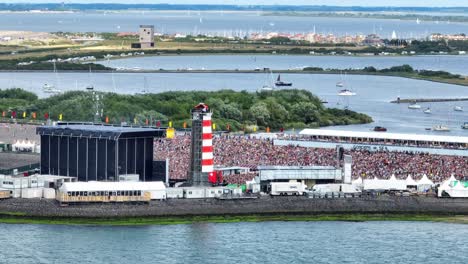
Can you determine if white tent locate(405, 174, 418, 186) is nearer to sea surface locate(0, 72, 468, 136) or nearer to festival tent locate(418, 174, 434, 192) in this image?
festival tent locate(418, 174, 434, 192)

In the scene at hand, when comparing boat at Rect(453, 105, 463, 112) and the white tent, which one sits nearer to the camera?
the white tent

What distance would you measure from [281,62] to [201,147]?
7170 cm

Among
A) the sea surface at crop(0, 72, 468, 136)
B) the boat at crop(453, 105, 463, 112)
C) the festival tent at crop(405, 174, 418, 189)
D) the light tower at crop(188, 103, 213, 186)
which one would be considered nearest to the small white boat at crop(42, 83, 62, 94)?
the sea surface at crop(0, 72, 468, 136)

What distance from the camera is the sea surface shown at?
67.4 metres

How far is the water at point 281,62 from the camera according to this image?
335ft

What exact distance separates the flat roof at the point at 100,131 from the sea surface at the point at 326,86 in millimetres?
22560

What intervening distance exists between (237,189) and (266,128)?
1995 cm

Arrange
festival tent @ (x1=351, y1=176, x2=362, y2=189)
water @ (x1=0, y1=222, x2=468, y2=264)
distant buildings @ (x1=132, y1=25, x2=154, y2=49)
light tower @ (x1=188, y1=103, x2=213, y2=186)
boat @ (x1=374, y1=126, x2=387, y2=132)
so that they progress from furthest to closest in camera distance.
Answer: distant buildings @ (x1=132, y1=25, x2=154, y2=49) < boat @ (x1=374, y1=126, x2=387, y2=132) < festival tent @ (x1=351, y1=176, x2=362, y2=189) < light tower @ (x1=188, y1=103, x2=213, y2=186) < water @ (x1=0, y1=222, x2=468, y2=264)

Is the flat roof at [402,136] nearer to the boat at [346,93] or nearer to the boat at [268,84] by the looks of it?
the boat at [268,84]

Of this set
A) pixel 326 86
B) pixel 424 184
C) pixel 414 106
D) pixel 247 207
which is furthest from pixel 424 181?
pixel 326 86

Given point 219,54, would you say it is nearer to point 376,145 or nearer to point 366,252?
point 376,145

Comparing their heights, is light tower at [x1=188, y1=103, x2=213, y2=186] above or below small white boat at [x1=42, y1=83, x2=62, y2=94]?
below

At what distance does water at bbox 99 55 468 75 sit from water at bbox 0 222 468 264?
62.6m

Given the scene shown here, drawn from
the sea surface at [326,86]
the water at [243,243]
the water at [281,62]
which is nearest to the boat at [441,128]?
the sea surface at [326,86]
